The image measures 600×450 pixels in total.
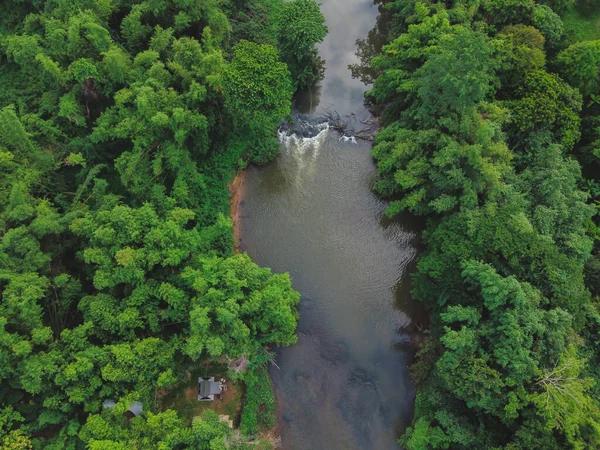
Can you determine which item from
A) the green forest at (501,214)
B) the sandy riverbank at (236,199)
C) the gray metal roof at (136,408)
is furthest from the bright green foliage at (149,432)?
the sandy riverbank at (236,199)

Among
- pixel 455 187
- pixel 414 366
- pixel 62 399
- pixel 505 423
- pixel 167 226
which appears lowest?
pixel 62 399

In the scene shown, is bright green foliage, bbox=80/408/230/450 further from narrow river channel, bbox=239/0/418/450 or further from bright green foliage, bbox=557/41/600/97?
bright green foliage, bbox=557/41/600/97

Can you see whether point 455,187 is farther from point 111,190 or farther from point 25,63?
point 25,63

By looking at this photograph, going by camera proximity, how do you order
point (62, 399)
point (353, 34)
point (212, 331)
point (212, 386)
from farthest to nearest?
point (353, 34) → point (212, 386) → point (212, 331) → point (62, 399)

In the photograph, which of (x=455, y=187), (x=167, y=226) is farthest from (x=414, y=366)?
(x=167, y=226)

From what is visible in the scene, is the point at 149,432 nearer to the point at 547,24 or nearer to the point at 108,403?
the point at 108,403

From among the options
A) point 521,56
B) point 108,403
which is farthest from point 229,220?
point 521,56
